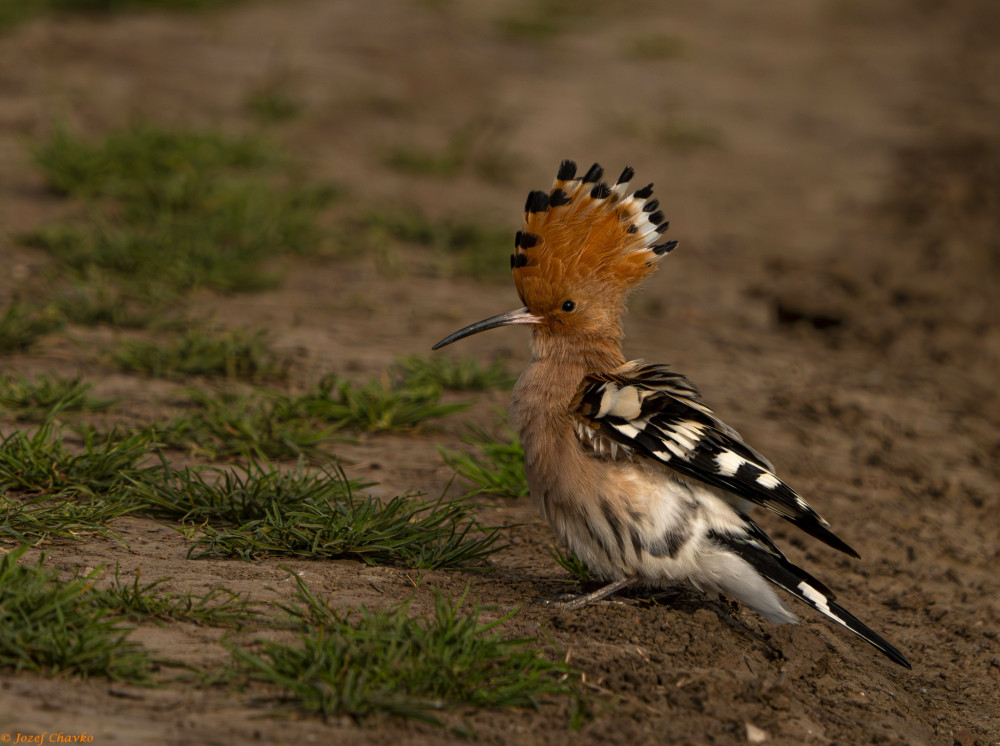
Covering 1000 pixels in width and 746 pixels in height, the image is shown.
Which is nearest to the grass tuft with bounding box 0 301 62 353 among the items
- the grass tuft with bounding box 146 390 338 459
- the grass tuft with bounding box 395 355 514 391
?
the grass tuft with bounding box 146 390 338 459

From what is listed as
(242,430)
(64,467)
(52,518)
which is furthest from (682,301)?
(52,518)

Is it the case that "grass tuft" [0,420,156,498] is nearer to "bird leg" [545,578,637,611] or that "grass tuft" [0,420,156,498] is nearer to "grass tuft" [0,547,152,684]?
"grass tuft" [0,547,152,684]

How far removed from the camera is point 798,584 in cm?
300

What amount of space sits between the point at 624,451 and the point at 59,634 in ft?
4.76

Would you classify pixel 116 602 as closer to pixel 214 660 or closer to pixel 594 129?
pixel 214 660

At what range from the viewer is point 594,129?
29.2 ft

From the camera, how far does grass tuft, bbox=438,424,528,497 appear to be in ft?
13.1

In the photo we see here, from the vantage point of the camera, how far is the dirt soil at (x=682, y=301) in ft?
9.11

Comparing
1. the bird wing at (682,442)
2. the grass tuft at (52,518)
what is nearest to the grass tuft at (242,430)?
the grass tuft at (52,518)

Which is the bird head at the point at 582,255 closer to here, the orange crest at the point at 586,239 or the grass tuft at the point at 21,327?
the orange crest at the point at 586,239

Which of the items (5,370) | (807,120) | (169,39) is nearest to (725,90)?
(807,120)

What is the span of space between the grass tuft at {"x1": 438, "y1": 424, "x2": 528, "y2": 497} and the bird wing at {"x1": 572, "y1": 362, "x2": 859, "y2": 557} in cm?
83

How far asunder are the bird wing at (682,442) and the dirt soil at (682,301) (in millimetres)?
379

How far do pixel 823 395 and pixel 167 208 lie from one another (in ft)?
11.7
